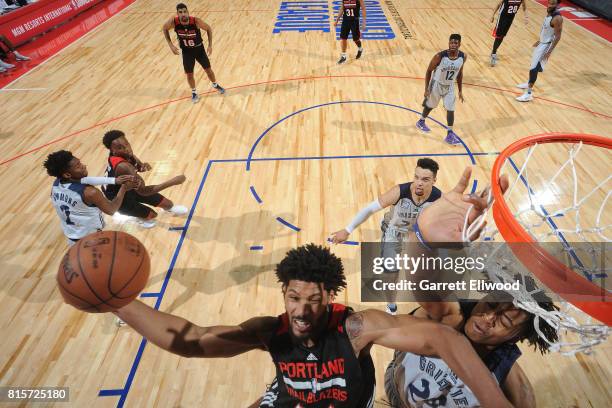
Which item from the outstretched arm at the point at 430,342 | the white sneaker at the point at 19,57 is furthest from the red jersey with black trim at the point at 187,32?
the outstretched arm at the point at 430,342

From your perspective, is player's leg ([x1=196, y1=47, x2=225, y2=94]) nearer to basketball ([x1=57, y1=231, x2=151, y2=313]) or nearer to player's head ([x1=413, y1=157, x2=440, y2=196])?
player's head ([x1=413, y1=157, x2=440, y2=196])

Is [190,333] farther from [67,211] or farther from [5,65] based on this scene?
[5,65]

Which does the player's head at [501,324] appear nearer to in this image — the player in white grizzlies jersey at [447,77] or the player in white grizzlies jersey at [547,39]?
the player in white grizzlies jersey at [447,77]

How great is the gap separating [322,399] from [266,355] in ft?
5.11

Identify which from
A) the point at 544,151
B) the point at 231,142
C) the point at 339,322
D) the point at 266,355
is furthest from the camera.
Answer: the point at 231,142

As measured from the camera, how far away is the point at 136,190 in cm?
407

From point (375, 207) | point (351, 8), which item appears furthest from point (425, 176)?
point (351, 8)

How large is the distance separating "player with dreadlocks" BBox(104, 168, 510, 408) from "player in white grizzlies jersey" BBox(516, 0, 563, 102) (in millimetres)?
7054

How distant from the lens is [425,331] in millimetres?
1715

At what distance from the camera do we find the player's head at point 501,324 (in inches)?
69.9

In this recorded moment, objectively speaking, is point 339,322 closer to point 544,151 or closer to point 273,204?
point 273,204

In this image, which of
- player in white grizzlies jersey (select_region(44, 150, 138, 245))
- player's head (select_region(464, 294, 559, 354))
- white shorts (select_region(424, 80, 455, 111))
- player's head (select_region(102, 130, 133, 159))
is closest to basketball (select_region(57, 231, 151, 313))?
player in white grizzlies jersey (select_region(44, 150, 138, 245))

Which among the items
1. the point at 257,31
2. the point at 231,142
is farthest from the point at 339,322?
the point at 257,31

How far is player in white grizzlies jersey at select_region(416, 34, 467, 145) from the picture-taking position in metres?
5.52
